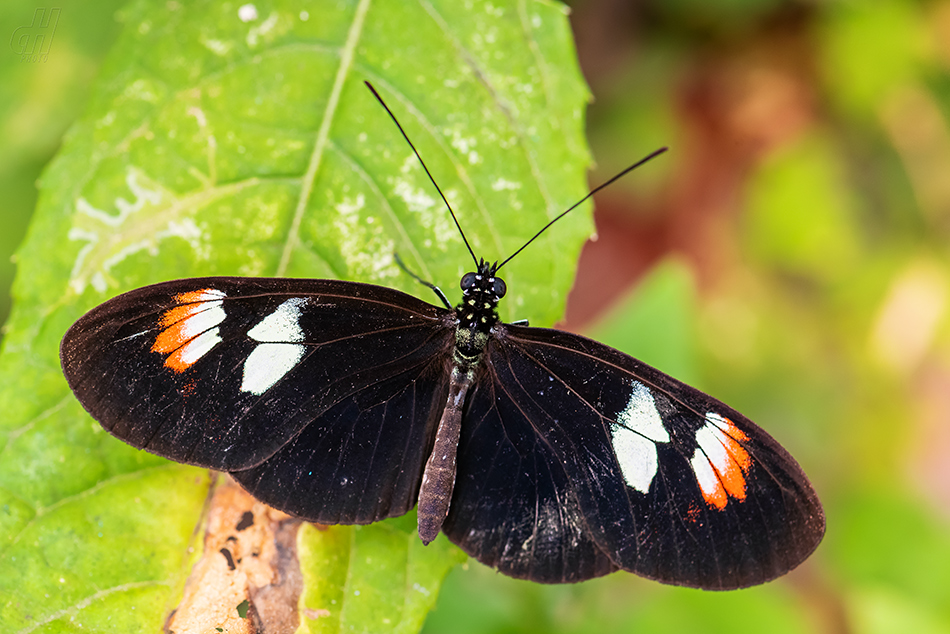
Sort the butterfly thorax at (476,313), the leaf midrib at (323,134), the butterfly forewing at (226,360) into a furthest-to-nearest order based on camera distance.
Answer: the leaf midrib at (323,134)
the butterfly thorax at (476,313)
the butterfly forewing at (226,360)

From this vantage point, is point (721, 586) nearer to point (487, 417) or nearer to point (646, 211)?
point (487, 417)

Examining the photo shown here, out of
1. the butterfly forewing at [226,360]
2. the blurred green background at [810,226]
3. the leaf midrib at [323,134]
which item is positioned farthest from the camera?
the blurred green background at [810,226]

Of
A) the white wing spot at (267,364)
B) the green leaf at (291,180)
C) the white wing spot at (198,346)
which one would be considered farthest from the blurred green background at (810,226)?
the white wing spot at (198,346)

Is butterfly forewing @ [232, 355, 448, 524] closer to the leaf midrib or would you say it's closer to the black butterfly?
the black butterfly

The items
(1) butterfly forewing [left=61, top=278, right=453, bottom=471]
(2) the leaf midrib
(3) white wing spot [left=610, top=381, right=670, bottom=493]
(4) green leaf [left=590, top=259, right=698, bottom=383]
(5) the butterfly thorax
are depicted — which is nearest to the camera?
(1) butterfly forewing [left=61, top=278, right=453, bottom=471]

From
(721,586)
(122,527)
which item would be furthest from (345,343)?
(721,586)

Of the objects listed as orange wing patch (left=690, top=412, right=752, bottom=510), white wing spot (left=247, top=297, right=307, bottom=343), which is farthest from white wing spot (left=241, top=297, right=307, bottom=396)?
orange wing patch (left=690, top=412, right=752, bottom=510)

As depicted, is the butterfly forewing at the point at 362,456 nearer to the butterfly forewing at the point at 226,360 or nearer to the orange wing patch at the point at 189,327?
the butterfly forewing at the point at 226,360

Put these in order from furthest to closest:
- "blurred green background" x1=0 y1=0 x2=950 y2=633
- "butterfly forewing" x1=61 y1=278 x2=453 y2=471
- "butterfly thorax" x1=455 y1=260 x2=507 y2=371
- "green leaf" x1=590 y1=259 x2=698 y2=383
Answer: "blurred green background" x1=0 y1=0 x2=950 y2=633, "green leaf" x1=590 y1=259 x2=698 y2=383, "butterfly thorax" x1=455 y1=260 x2=507 y2=371, "butterfly forewing" x1=61 y1=278 x2=453 y2=471
